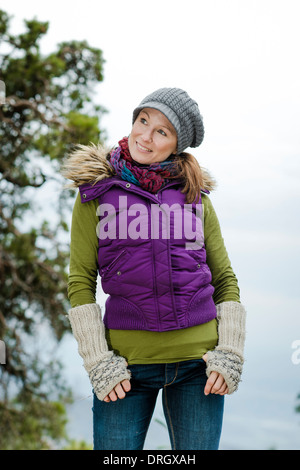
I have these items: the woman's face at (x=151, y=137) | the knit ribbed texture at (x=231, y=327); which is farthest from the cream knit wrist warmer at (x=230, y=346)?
the woman's face at (x=151, y=137)

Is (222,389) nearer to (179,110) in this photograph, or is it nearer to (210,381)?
(210,381)

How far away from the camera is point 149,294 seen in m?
1.44

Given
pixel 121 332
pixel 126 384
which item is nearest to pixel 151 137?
pixel 121 332

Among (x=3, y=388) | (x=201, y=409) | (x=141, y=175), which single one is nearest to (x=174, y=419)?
(x=201, y=409)

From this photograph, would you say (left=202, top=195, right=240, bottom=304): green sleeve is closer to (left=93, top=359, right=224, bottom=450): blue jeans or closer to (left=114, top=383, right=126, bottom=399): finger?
(left=93, top=359, right=224, bottom=450): blue jeans

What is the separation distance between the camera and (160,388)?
4.96ft

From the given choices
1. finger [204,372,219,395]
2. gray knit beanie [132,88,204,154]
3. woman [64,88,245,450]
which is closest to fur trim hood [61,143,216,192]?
woman [64,88,245,450]

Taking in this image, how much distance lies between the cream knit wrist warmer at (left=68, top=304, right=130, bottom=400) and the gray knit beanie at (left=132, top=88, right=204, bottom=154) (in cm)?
58

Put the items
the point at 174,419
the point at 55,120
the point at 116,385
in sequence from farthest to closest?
the point at 55,120
the point at 174,419
the point at 116,385

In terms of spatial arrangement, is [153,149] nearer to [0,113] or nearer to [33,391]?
[0,113]

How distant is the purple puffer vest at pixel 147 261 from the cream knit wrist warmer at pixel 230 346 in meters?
0.06

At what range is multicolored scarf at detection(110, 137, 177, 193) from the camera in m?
1.52

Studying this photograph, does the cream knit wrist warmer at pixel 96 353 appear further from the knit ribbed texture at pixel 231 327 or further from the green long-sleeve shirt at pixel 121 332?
the knit ribbed texture at pixel 231 327

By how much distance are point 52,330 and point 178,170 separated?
4.15 metres
